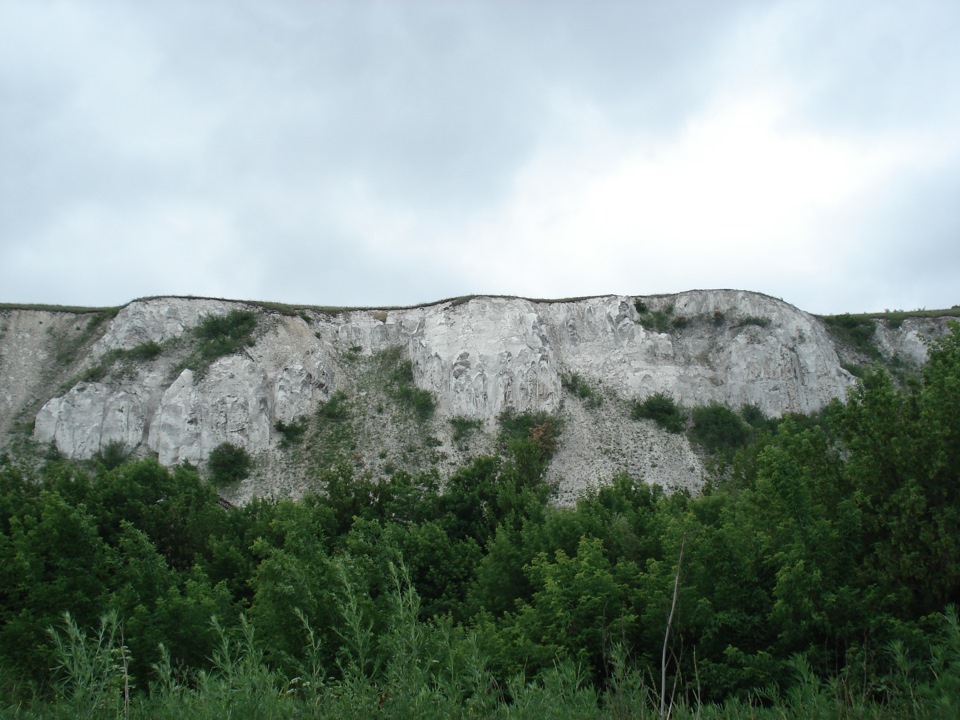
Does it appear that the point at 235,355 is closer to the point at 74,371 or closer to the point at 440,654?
the point at 74,371

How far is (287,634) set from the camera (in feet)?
40.1

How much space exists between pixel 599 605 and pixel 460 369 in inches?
1132

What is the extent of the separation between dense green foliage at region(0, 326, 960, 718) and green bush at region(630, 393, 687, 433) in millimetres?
20090

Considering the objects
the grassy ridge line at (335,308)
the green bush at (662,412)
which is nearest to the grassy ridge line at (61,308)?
the grassy ridge line at (335,308)

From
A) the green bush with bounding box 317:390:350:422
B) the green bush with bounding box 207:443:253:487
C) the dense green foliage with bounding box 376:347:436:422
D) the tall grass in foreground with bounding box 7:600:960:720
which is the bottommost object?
the green bush with bounding box 207:443:253:487

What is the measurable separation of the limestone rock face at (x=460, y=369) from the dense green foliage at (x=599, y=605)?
741 inches

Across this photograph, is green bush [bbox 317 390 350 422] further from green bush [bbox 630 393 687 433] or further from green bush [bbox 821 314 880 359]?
green bush [bbox 821 314 880 359]

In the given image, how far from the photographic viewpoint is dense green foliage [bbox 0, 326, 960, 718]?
6758 millimetres

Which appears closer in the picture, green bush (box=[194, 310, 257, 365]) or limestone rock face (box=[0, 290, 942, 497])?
limestone rock face (box=[0, 290, 942, 497])

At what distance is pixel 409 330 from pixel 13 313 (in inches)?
990

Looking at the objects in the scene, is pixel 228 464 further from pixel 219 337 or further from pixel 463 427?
pixel 463 427

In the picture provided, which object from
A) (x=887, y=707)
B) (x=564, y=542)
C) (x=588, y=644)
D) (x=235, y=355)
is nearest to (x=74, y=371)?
(x=235, y=355)

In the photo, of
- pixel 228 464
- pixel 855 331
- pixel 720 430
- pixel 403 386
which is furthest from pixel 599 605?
pixel 855 331

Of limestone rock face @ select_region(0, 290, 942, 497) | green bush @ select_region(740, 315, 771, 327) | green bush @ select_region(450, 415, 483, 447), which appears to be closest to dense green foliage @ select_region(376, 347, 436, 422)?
limestone rock face @ select_region(0, 290, 942, 497)
